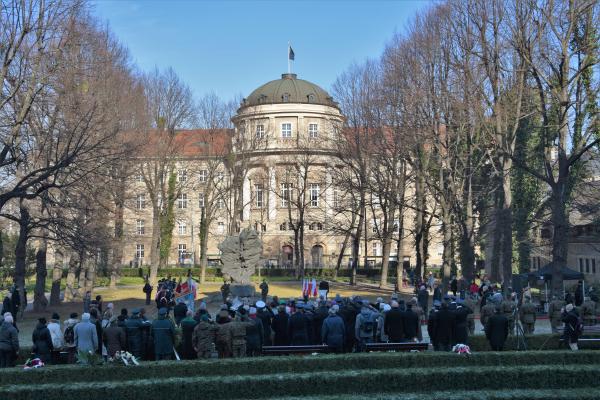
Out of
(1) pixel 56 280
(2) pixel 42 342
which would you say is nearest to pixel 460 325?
(2) pixel 42 342

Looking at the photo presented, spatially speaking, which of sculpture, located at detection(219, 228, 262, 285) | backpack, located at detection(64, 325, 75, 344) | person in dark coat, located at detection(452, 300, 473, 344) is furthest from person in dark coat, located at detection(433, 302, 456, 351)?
sculpture, located at detection(219, 228, 262, 285)

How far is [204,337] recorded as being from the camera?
561 inches

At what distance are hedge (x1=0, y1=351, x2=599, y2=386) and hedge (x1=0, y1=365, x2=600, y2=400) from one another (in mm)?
874

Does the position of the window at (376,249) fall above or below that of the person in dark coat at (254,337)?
above

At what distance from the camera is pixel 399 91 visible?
33.0 metres

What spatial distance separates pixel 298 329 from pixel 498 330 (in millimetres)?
4645

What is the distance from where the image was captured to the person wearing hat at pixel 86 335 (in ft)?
45.2

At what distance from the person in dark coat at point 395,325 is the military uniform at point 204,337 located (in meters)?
4.27

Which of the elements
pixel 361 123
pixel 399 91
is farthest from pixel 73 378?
pixel 361 123

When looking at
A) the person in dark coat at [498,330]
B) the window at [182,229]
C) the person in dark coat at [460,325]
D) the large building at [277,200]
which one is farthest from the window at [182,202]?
the person in dark coat at [498,330]

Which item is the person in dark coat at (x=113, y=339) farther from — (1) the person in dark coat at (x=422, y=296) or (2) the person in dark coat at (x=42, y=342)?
(1) the person in dark coat at (x=422, y=296)

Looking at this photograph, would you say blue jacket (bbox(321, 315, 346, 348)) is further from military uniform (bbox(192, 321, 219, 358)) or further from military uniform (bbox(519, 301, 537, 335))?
military uniform (bbox(519, 301, 537, 335))

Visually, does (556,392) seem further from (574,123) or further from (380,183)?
(380,183)

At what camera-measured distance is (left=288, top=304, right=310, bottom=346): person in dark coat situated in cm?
1553
